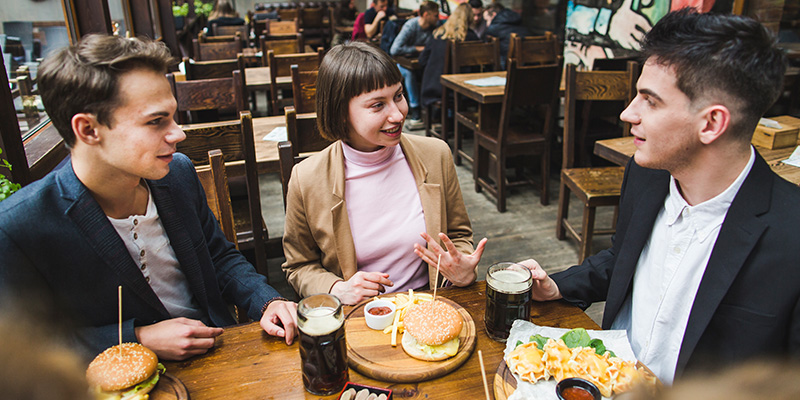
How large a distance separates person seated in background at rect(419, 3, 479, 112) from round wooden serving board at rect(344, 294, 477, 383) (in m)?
4.54

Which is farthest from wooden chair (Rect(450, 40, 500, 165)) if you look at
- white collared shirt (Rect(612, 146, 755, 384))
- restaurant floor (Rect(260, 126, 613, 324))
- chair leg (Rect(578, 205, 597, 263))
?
white collared shirt (Rect(612, 146, 755, 384))

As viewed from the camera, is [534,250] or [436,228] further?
[534,250]

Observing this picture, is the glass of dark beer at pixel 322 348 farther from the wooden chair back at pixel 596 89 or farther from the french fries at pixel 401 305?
the wooden chair back at pixel 596 89

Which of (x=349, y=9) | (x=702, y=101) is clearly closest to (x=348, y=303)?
(x=702, y=101)

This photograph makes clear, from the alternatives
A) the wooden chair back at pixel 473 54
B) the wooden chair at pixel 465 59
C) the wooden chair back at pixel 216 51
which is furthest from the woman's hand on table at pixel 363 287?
the wooden chair back at pixel 216 51

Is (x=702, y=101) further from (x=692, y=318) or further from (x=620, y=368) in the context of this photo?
(x=620, y=368)

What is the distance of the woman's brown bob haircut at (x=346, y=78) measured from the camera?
1509mm

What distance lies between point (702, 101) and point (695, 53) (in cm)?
11

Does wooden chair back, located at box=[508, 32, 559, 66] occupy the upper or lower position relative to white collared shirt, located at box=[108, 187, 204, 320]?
upper

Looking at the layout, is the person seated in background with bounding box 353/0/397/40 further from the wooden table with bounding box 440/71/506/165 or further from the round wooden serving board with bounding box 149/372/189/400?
the round wooden serving board with bounding box 149/372/189/400

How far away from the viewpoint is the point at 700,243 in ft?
3.91

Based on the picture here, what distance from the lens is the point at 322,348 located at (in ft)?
3.17

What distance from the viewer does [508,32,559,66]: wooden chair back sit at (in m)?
5.10

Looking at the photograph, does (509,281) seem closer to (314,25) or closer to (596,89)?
(596,89)
